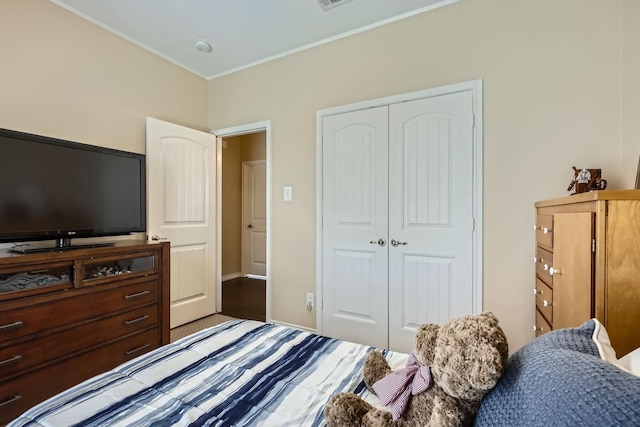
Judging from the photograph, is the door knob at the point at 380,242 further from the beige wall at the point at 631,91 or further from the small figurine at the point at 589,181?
the beige wall at the point at 631,91

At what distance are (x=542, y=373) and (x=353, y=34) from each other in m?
2.80

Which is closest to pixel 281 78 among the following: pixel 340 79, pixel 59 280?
pixel 340 79

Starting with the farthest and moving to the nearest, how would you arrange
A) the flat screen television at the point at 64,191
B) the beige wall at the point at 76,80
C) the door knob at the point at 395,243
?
the door knob at the point at 395,243 → the beige wall at the point at 76,80 → the flat screen television at the point at 64,191

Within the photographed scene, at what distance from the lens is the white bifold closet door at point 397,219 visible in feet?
7.14

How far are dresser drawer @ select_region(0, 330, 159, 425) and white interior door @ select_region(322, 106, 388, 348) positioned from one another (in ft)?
5.15

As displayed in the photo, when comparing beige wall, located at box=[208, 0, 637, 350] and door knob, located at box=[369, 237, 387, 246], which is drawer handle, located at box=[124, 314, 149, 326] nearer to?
door knob, located at box=[369, 237, 387, 246]

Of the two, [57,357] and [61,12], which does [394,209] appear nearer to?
[57,357]

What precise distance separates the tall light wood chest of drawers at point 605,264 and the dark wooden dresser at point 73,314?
8.60 ft

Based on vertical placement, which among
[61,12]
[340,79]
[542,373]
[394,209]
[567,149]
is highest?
[61,12]

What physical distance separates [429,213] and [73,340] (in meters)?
2.59

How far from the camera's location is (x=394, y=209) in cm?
239

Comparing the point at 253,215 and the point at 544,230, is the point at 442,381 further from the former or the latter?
the point at 253,215

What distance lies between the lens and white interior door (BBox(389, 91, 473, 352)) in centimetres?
215

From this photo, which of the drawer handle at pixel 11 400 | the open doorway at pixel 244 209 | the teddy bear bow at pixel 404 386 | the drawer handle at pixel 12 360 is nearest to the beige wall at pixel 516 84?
the teddy bear bow at pixel 404 386
